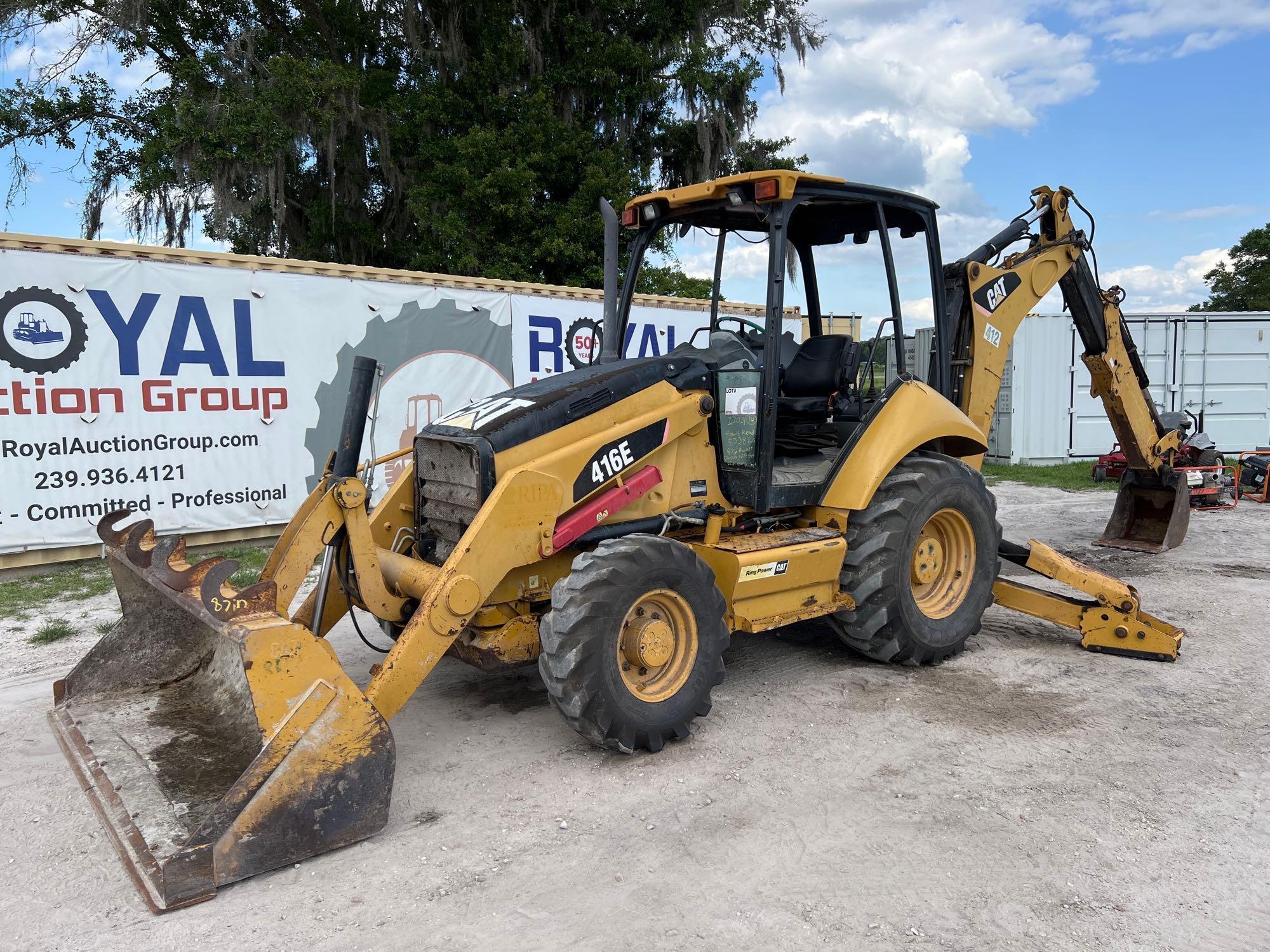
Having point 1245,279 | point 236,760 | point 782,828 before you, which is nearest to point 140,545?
point 236,760

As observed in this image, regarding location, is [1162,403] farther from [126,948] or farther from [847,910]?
[126,948]

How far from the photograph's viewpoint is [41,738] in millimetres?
4543

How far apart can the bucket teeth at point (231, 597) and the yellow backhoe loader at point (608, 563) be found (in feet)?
0.04

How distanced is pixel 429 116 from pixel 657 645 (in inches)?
552

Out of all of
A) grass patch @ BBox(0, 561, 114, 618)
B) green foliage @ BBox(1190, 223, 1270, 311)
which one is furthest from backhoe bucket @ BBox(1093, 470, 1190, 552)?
green foliage @ BBox(1190, 223, 1270, 311)

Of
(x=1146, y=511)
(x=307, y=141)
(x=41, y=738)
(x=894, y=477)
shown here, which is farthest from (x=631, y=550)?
(x=307, y=141)

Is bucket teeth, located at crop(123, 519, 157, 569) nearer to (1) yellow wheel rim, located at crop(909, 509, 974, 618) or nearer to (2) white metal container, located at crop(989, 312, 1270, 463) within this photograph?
(1) yellow wheel rim, located at crop(909, 509, 974, 618)

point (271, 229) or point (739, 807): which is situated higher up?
point (271, 229)

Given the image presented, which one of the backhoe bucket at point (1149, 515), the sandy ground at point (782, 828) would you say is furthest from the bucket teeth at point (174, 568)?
the backhoe bucket at point (1149, 515)

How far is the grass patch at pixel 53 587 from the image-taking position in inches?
280

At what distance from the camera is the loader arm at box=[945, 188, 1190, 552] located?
6.46m

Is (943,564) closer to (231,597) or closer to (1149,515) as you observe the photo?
(231,597)

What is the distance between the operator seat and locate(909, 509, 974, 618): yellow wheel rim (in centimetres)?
81

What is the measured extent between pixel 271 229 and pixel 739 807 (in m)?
15.6
